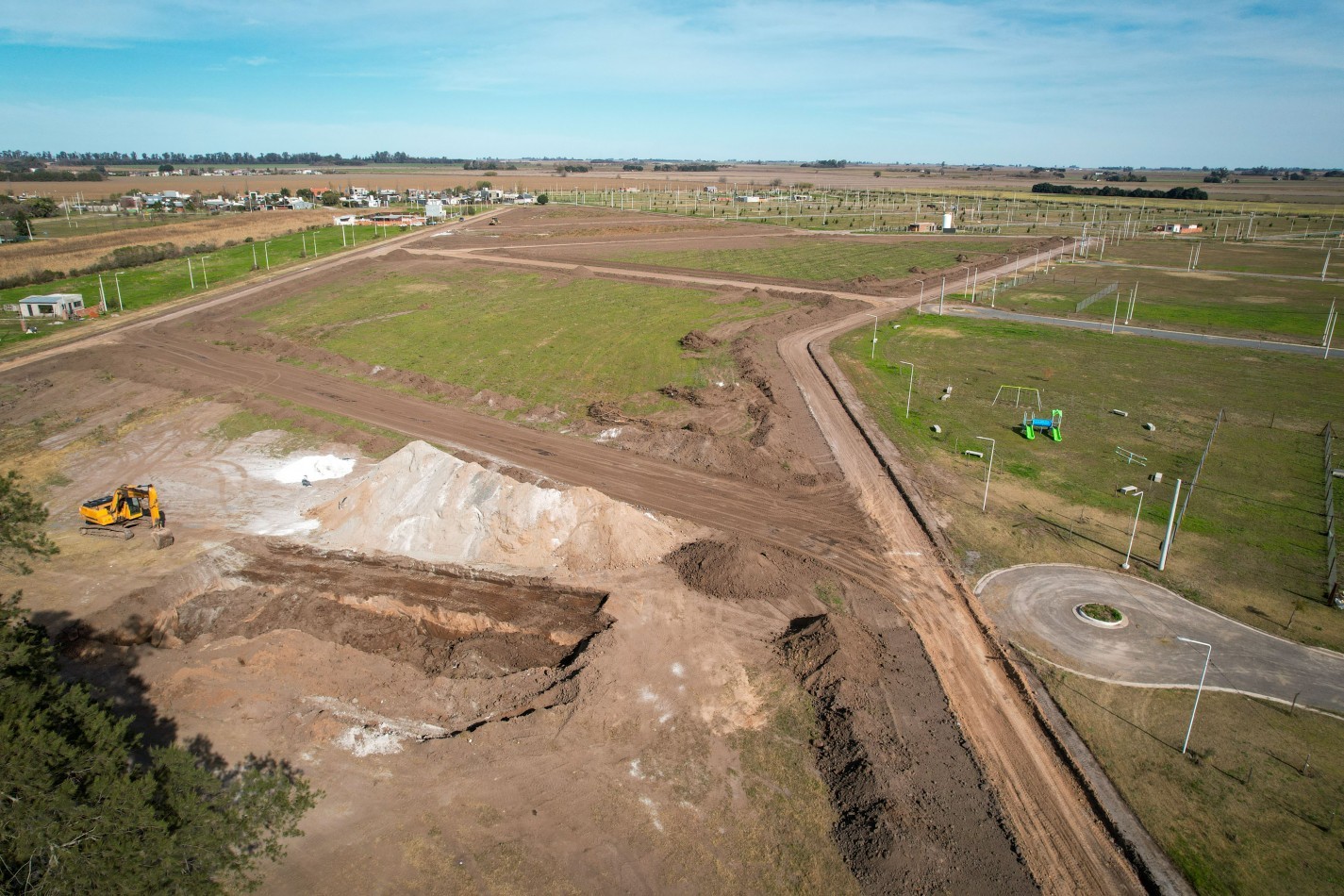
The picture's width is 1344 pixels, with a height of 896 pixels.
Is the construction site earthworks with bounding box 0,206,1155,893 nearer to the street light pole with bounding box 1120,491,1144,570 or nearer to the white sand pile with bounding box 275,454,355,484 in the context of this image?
the white sand pile with bounding box 275,454,355,484

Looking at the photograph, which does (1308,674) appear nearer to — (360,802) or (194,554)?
(360,802)

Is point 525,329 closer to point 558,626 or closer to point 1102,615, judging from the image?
point 558,626

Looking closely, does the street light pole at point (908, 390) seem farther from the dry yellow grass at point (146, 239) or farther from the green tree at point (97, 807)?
the dry yellow grass at point (146, 239)

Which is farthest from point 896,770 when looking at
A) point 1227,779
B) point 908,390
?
point 908,390

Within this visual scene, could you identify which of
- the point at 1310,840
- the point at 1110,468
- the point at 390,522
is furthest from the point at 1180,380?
the point at 390,522

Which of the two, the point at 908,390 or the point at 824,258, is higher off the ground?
the point at 824,258

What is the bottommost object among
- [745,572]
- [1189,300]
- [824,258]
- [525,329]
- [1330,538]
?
[745,572]

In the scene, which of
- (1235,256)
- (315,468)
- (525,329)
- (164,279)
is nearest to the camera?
(315,468)
